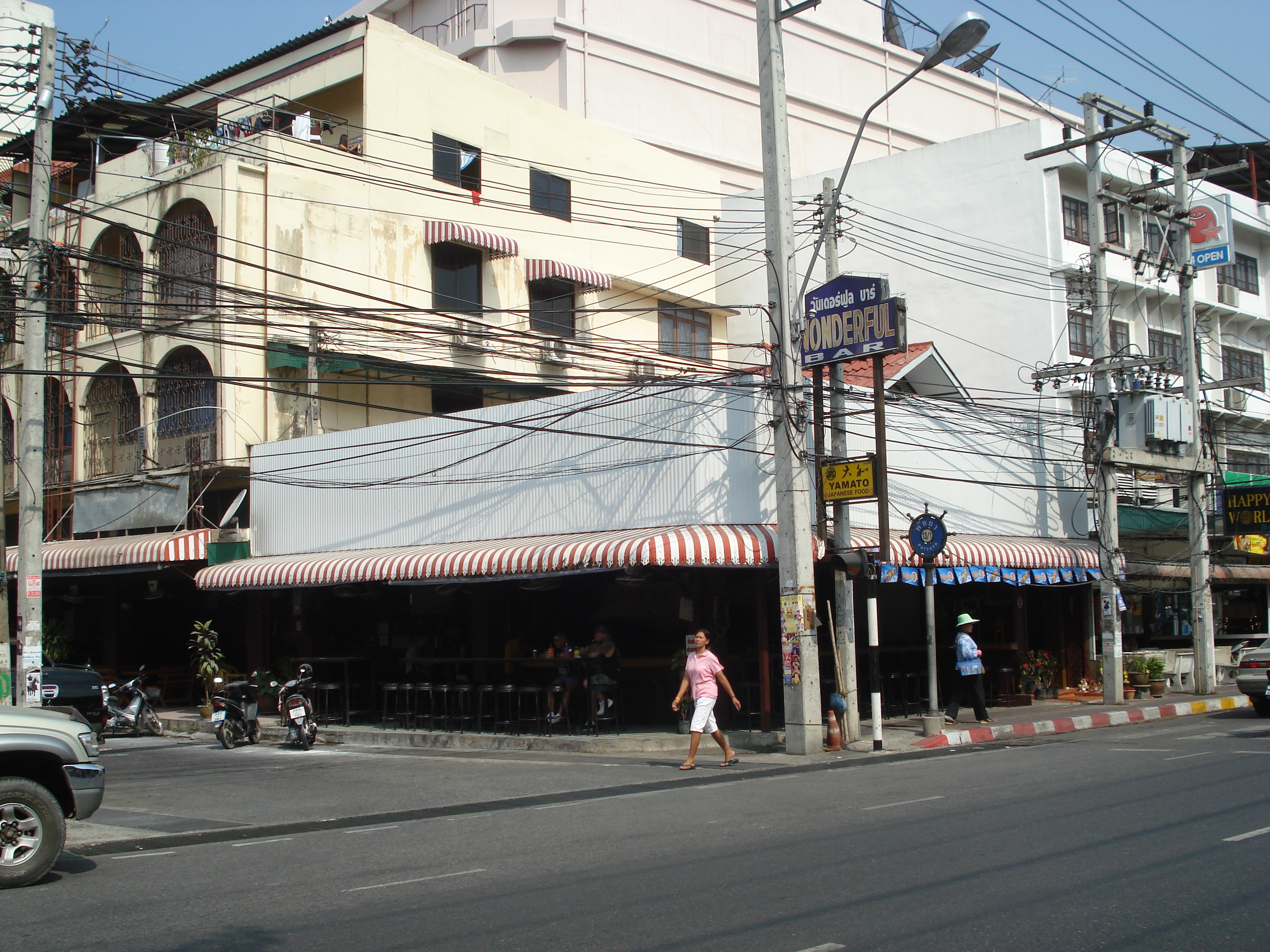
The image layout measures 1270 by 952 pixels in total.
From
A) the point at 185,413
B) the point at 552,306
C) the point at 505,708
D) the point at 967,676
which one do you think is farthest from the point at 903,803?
the point at 552,306

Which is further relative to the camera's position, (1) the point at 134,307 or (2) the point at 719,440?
(1) the point at 134,307

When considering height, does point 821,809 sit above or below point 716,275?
below

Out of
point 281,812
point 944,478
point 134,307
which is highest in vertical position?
point 134,307

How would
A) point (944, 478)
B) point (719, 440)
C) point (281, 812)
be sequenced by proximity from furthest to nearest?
point (944, 478)
point (719, 440)
point (281, 812)

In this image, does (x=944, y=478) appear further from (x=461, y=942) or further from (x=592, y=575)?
(x=461, y=942)

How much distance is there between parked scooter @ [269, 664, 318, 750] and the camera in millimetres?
18344

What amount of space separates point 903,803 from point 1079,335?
2183cm

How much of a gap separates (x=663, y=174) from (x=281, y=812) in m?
26.0

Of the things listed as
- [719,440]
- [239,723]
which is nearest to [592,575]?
[719,440]

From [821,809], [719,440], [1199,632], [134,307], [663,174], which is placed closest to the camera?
[821,809]

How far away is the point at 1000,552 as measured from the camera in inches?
787

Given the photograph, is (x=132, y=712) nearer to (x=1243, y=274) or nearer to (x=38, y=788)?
(x=38, y=788)

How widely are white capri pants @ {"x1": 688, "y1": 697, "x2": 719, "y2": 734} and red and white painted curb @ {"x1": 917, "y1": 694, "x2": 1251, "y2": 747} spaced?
4.14m

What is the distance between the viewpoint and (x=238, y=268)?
23672 millimetres
